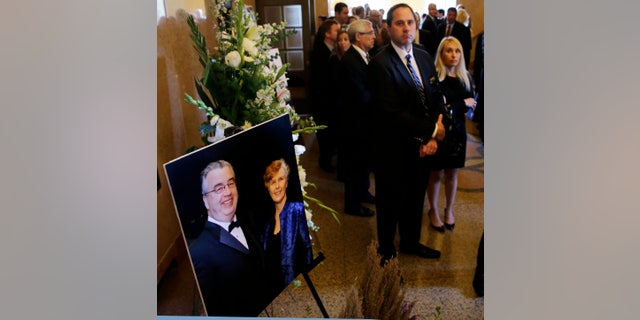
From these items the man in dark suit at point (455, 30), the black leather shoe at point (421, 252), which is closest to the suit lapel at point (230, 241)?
the black leather shoe at point (421, 252)

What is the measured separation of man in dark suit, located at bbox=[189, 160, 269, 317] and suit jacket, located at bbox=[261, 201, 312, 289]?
0.13 m

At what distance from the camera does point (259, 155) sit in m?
1.50

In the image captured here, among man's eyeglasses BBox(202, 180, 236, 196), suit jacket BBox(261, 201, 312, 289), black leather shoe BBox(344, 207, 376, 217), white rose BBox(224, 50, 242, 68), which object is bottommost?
black leather shoe BBox(344, 207, 376, 217)

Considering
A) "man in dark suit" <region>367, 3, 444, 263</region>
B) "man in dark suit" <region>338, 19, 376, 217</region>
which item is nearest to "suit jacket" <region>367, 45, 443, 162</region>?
"man in dark suit" <region>367, 3, 444, 263</region>

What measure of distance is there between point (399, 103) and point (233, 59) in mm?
1185

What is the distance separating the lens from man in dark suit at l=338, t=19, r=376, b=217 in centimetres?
313

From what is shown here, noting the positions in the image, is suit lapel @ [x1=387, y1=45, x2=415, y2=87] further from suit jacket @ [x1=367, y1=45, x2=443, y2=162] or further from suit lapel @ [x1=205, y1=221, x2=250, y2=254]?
suit lapel @ [x1=205, y1=221, x2=250, y2=254]

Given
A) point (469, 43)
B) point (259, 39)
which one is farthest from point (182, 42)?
point (469, 43)

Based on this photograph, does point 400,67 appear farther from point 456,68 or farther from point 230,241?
point 230,241

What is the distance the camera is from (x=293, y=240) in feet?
5.42

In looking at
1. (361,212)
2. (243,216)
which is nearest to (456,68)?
(361,212)
